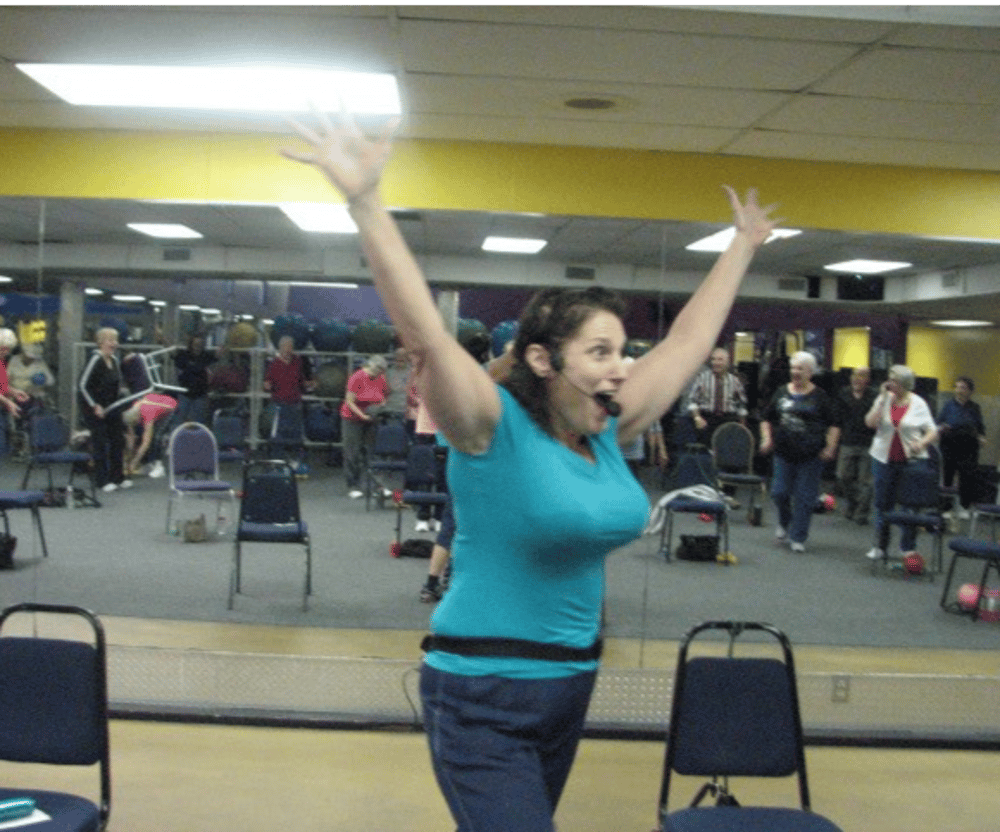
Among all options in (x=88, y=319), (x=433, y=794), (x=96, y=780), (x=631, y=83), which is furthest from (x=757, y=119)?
(x=96, y=780)

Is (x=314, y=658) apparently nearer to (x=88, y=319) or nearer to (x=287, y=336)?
(x=287, y=336)

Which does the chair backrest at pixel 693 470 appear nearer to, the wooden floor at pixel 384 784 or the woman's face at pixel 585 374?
the wooden floor at pixel 384 784

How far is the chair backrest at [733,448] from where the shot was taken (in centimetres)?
509

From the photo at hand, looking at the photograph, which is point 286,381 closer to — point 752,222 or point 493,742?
point 752,222

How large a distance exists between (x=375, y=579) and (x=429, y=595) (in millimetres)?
317

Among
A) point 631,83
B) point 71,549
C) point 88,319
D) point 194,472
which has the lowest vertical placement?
point 71,549

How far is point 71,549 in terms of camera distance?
5703 millimetres

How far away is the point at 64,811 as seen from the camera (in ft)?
8.01

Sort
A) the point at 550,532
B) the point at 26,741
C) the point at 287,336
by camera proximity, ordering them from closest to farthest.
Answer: the point at 550,532
the point at 26,741
the point at 287,336

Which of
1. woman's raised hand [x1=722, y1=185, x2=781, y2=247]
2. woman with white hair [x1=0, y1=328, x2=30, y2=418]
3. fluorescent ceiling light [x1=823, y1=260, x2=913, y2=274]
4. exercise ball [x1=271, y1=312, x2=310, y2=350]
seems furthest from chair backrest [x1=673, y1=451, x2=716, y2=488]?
woman with white hair [x1=0, y1=328, x2=30, y2=418]

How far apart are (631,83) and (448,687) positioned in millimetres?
2700

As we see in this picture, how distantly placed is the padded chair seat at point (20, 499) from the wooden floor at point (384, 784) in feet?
4.85

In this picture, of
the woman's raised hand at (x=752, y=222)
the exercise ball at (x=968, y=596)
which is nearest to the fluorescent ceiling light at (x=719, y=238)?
the exercise ball at (x=968, y=596)

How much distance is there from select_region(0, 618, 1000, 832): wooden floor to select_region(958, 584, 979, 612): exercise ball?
4.31ft
